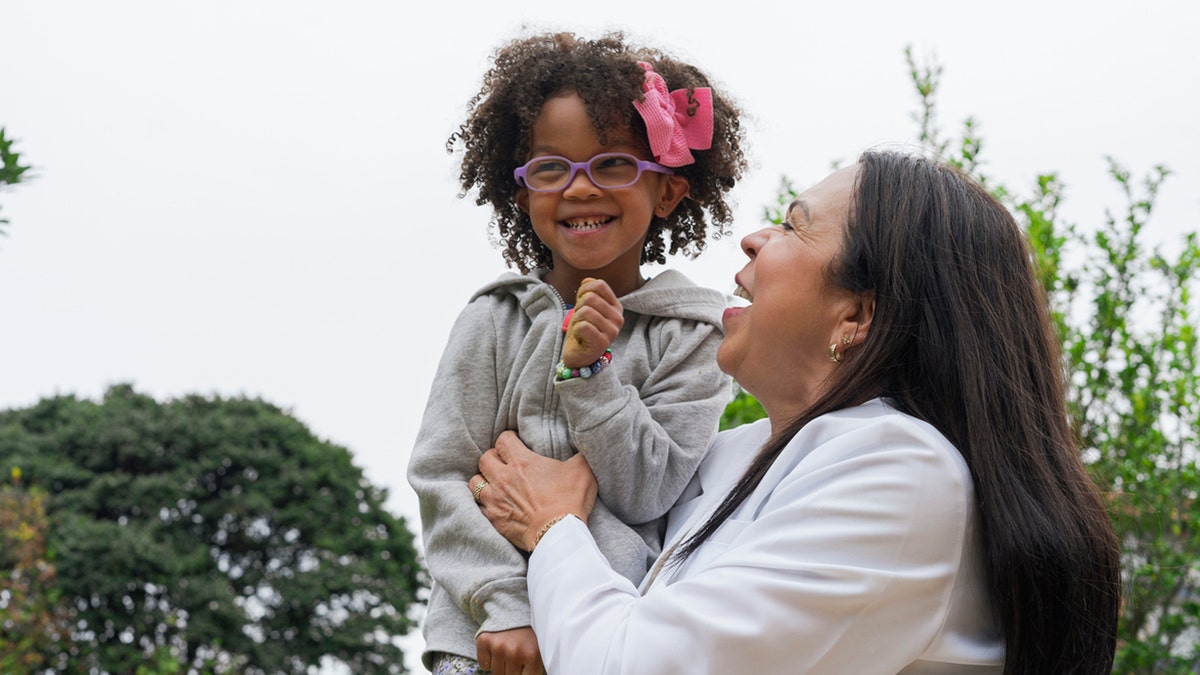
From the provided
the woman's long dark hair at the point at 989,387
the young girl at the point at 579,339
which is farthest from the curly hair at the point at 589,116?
the woman's long dark hair at the point at 989,387

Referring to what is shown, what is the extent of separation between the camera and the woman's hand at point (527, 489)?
2400 millimetres

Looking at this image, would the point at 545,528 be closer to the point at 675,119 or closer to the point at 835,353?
the point at 835,353

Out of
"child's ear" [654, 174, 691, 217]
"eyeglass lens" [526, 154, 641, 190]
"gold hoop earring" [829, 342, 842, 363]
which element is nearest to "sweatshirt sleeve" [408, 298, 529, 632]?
"eyeglass lens" [526, 154, 641, 190]

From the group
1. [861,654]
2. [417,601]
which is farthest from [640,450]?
[417,601]

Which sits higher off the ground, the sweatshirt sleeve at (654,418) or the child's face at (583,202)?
the child's face at (583,202)

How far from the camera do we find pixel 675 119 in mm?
2777

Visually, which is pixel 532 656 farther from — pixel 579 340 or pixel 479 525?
pixel 579 340

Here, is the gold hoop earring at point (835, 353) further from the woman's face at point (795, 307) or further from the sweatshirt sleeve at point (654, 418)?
the sweatshirt sleeve at point (654, 418)

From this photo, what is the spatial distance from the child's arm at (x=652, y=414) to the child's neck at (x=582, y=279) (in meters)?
0.13

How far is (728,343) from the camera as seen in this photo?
245 cm

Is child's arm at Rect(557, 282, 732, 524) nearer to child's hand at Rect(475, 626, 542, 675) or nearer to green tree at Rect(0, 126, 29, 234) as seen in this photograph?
child's hand at Rect(475, 626, 542, 675)

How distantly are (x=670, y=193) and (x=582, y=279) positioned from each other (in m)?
0.27

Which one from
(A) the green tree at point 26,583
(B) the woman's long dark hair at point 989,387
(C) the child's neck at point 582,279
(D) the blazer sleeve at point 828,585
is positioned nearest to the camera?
(D) the blazer sleeve at point 828,585

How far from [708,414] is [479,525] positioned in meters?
0.52
